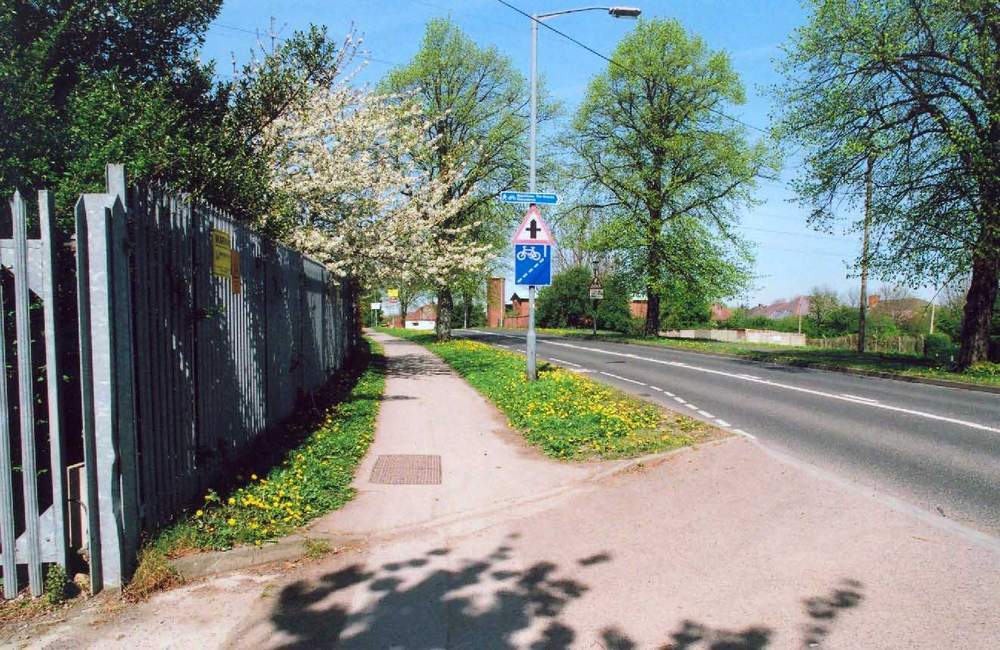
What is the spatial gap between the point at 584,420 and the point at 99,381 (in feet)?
19.9

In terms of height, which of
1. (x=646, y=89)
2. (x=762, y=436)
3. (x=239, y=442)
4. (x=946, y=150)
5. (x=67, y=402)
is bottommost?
(x=762, y=436)

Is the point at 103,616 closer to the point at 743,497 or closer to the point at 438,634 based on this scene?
the point at 438,634

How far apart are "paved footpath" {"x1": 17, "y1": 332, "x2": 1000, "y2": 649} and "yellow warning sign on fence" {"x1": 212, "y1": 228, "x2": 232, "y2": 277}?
2286mm

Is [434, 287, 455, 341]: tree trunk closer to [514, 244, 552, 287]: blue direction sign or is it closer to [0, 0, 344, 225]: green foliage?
[514, 244, 552, 287]: blue direction sign

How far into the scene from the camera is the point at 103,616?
3531 millimetres

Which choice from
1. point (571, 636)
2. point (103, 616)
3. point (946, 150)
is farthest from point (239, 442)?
point (946, 150)

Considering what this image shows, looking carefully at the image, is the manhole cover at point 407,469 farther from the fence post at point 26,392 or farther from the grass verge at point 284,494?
the fence post at point 26,392

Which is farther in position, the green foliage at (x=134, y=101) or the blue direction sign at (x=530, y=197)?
the blue direction sign at (x=530, y=197)

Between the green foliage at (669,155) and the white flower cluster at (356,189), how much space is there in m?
16.3

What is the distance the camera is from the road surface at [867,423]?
6191 millimetres

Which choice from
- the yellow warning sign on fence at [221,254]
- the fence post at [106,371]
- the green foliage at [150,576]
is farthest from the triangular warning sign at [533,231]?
the green foliage at [150,576]

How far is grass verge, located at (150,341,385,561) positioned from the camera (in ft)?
14.4

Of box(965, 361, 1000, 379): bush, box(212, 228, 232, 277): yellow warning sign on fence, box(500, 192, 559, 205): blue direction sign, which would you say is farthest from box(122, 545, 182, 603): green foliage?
box(965, 361, 1000, 379): bush

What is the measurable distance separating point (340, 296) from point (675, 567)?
44.7 feet
